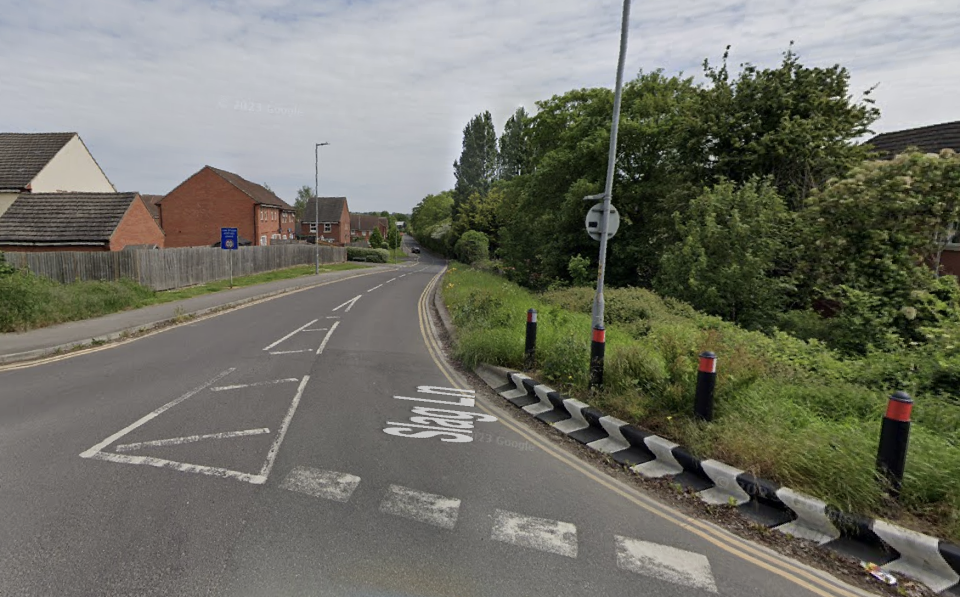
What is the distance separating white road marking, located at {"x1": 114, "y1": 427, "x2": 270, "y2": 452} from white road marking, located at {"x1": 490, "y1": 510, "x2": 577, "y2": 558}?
133 inches

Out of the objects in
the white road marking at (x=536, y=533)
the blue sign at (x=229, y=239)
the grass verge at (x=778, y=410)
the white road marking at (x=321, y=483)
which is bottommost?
the white road marking at (x=536, y=533)

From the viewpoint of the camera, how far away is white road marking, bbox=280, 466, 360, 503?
180 inches

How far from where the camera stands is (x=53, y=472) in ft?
15.6

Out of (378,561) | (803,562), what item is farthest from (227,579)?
(803,562)

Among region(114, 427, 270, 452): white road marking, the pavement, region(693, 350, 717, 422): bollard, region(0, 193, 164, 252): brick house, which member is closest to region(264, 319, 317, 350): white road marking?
the pavement

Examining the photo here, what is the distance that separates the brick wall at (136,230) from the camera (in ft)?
74.2

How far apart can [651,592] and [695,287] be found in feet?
39.0

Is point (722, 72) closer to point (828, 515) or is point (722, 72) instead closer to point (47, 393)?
point (828, 515)

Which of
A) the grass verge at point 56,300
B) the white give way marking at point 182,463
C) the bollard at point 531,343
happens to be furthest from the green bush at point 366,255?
the white give way marking at point 182,463

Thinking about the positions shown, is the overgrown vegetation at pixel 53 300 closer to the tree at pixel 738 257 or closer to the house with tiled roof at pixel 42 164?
the house with tiled roof at pixel 42 164

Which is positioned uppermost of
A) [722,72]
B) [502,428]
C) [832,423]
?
[722,72]

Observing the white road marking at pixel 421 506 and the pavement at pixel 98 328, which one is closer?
the white road marking at pixel 421 506

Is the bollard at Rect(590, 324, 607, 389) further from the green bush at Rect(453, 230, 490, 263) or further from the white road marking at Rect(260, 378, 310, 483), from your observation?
the green bush at Rect(453, 230, 490, 263)

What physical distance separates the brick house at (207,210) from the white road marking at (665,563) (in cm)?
4831
